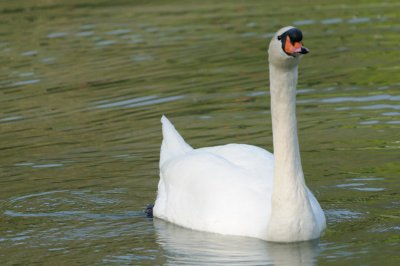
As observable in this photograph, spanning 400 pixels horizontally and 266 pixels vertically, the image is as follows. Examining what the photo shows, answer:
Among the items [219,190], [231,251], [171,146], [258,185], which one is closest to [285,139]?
[258,185]

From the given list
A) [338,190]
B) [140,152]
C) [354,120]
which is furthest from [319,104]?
[338,190]

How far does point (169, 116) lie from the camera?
1478cm

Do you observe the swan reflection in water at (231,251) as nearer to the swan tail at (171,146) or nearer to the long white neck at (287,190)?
the long white neck at (287,190)

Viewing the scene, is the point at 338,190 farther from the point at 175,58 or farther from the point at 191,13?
the point at 191,13

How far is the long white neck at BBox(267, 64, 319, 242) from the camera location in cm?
933

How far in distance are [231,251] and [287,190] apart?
63 cm

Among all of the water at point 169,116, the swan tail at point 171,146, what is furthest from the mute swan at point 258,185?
the swan tail at point 171,146

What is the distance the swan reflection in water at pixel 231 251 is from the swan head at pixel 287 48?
1413mm

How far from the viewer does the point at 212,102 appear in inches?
613

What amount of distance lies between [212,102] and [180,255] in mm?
6402

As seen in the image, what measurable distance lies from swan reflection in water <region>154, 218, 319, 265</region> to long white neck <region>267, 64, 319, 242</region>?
0.35 ft

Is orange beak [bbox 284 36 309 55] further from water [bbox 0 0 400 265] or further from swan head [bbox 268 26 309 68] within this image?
water [bbox 0 0 400 265]

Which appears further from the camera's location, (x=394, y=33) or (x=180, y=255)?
(x=394, y=33)

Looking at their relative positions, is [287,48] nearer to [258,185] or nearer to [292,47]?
[292,47]
